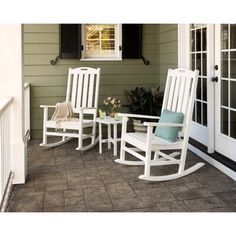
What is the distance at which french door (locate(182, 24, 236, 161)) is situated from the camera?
12.9 ft

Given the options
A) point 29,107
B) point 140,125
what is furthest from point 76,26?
point 140,125

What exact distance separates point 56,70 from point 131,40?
50.9 inches

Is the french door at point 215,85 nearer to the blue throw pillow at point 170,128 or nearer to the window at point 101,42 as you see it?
the blue throw pillow at point 170,128

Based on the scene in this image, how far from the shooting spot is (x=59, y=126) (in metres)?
5.00

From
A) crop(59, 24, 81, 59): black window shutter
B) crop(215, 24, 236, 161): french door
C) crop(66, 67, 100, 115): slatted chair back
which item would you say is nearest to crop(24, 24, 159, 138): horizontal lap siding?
crop(59, 24, 81, 59): black window shutter

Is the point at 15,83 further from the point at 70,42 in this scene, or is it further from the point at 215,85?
the point at 70,42

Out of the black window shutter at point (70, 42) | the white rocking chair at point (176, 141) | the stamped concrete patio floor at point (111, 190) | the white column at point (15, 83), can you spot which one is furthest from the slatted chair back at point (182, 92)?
the black window shutter at point (70, 42)

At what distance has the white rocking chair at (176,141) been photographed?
3.68m

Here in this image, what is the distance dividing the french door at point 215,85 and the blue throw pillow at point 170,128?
0.50m

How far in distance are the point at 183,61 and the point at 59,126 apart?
1922 millimetres

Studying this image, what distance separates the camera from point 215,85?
4.25 metres

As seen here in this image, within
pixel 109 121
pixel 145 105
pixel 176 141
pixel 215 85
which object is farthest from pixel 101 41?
pixel 176 141

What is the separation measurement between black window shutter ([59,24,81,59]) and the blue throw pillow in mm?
2355
